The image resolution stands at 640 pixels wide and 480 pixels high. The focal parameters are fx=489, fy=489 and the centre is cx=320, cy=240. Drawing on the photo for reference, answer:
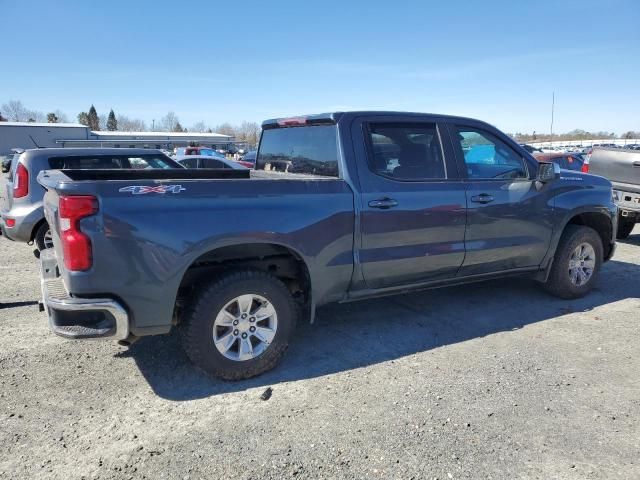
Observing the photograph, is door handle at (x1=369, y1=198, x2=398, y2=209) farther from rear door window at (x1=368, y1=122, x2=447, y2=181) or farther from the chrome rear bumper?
the chrome rear bumper

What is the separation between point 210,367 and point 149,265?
0.88m

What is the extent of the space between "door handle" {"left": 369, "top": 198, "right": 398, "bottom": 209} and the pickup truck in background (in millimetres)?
6165

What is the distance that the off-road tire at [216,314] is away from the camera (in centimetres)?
341

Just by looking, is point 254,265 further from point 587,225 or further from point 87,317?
point 587,225

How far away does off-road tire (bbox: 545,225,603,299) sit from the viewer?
5.33 meters

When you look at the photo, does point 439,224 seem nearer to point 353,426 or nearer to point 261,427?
point 353,426

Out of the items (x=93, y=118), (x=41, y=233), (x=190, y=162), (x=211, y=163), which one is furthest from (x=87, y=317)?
(x=93, y=118)

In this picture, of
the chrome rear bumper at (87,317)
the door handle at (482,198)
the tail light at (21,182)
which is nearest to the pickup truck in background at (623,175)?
the door handle at (482,198)

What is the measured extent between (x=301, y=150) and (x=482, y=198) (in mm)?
1762

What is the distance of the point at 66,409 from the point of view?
3201 mm

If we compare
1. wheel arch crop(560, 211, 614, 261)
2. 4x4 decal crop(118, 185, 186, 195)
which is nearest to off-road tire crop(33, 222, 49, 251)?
4x4 decal crop(118, 185, 186, 195)

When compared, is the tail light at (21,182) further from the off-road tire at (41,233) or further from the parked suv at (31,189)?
the off-road tire at (41,233)

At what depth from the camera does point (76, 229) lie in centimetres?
298

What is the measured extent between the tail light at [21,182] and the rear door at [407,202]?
4998mm
